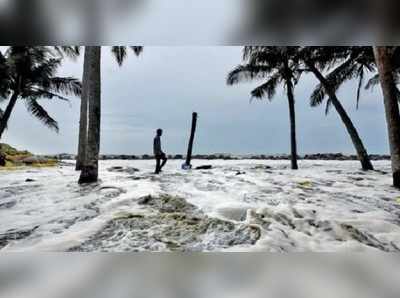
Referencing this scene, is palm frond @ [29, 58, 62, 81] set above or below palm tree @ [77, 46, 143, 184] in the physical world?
above

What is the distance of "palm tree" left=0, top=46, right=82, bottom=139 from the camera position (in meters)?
12.3

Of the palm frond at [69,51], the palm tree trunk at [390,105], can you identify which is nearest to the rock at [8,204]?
the palm tree trunk at [390,105]

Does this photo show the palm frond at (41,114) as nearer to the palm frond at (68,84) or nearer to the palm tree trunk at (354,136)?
the palm frond at (68,84)

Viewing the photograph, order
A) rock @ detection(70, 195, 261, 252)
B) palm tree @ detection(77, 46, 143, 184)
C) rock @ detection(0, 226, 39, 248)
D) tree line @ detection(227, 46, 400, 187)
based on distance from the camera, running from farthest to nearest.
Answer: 1. tree line @ detection(227, 46, 400, 187)
2. palm tree @ detection(77, 46, 143, 184)
3. rock @ detection(0, 226, 39, 248)
4. rock @ detection(70, 195, 261, 252)

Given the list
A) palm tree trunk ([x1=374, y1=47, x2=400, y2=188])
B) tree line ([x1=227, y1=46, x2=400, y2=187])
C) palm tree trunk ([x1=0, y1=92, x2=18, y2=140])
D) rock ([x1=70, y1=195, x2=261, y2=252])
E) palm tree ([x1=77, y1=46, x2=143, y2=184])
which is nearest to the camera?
rock ([x1=70, y1=195, x2=261, y2=252])

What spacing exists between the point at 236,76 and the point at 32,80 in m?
10.3

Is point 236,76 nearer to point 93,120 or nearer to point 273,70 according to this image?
point 273,70

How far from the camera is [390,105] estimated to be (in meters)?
5.44

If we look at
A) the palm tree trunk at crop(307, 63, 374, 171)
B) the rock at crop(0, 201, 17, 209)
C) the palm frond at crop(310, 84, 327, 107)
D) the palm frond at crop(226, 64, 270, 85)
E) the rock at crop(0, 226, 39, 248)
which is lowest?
the rock at crop(0, 226, 39, 248)

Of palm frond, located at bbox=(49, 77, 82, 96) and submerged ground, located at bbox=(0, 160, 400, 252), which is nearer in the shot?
submerged ground, located at bbox=(0, 160, 400, 252)

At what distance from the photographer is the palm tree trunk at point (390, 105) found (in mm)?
5402

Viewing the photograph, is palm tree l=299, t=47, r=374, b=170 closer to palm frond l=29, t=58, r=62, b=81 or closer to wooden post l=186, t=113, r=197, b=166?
wooden post l=186, t=113, r=197, b=166

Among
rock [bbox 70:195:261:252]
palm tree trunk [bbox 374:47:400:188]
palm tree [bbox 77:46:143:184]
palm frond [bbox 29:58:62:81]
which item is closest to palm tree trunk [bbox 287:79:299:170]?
palm tree trunk [bbox 374:47:400:188]

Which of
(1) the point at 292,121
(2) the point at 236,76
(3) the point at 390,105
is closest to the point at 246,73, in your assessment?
(2) the point at 236,76
